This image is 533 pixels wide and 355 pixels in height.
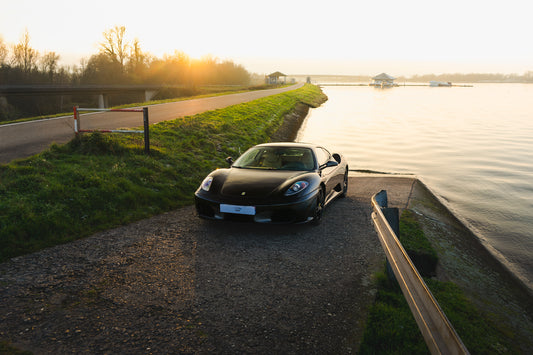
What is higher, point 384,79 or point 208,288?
point 384,79

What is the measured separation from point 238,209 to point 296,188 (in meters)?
0.94

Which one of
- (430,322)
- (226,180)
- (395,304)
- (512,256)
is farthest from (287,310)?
(512,256)

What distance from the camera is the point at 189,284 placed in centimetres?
446

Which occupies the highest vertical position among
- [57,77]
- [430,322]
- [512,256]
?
[57,77]

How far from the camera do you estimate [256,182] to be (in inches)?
243

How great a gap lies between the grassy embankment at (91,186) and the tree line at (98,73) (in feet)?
139

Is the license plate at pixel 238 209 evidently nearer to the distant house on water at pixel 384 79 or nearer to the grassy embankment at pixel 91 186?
the grassy embankment at pixel 91 186

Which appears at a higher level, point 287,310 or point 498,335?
point 287,310

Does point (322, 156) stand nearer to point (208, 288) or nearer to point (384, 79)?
point (208, 288)

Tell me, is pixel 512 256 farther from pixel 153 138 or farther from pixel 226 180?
pixel 153 138

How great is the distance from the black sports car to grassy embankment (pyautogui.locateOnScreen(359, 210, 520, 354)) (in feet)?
5.43

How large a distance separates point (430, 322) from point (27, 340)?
3.14 metres

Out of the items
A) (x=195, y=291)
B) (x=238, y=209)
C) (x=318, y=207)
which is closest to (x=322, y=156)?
(x=318, y=207)

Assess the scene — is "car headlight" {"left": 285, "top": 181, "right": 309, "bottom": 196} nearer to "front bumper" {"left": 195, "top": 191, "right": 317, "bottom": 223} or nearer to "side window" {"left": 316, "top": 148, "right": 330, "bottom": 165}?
"front bumper" {"left": 195, "top": 191, "right": 317, "bottom": 223}
